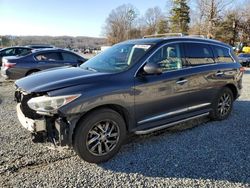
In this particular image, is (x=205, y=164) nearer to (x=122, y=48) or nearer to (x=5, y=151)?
(x=122, y=48)

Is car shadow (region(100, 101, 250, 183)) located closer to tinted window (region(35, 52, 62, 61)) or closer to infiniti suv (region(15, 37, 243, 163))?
infiniti suv (region(15, 37, 243, 163))

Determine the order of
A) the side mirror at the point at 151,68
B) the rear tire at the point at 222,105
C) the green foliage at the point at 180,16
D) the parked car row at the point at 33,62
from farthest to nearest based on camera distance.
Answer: the green foliage at the point at 180,16
the parked car row at the point at 33,62
the rear tire at the point at 222,105
the side mirror at the point at 151,68

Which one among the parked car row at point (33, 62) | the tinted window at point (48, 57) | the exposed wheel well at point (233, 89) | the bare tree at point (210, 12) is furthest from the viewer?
the bare tree at point (210, 12)

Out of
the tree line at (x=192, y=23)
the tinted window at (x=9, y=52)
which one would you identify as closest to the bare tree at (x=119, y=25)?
the tree line at (x=192, y=23)

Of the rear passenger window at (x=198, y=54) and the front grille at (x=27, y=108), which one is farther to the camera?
the rear passenger window at (x=198, y=54)

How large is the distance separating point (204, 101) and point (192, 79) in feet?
2.14

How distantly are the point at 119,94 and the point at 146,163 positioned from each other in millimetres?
1075

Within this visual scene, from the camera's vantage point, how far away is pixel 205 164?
3.73 meters

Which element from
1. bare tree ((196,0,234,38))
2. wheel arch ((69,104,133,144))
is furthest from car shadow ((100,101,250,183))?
bare tree ((196,0,234,38))

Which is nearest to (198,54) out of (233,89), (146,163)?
(233,89)

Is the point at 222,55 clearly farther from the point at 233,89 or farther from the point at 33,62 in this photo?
the point at 33,62

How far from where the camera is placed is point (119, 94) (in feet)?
12.4

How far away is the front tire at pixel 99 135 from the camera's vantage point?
3.53 m

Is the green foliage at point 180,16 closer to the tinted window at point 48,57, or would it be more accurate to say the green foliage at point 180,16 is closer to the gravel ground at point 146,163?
the tinted window at point 48,57
